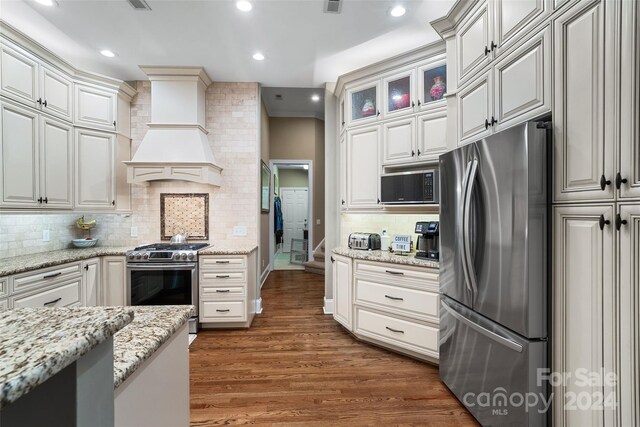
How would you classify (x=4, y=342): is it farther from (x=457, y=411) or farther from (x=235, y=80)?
(x=235, y=80)

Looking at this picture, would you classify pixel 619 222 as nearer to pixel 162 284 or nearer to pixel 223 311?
pixel 223 311

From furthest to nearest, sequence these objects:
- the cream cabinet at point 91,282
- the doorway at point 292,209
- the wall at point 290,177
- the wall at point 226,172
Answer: the wall at point 290,177
the doorway at point 292,209
the wall at point 226,172
the cream cabinet at point 91,282

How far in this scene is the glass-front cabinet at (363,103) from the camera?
10.3ft

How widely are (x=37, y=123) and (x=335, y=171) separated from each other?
3.08 m

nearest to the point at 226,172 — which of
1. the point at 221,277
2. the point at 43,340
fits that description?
the point at 221,277

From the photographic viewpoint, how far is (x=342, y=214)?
145 inches

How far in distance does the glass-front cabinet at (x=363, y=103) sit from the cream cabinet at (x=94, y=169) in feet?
9.30

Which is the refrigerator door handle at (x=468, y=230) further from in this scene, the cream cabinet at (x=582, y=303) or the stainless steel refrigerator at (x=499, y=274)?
the cream cabinet at (x=582, y=303)

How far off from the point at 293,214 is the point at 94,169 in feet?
19.5

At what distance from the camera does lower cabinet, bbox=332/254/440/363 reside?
2.41 meters

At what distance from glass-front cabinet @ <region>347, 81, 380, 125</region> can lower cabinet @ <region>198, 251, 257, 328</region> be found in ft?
6.73

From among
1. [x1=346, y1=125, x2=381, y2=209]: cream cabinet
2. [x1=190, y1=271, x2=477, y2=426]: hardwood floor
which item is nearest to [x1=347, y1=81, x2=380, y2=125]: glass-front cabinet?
[x1=346, y1=125, x2=381, y2=209]: cream cabinet

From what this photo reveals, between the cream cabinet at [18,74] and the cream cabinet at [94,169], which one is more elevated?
the cream cabinet at [18,74]

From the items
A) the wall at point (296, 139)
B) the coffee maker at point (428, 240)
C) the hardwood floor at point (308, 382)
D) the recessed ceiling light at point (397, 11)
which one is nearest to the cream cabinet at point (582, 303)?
the hardwood floor at point (308, 382)
